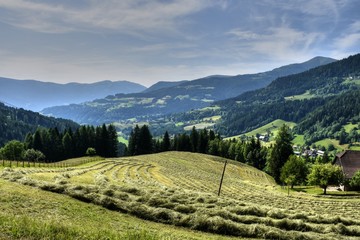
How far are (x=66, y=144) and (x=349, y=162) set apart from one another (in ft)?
346

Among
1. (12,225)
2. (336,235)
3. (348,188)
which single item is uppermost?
(12,225)

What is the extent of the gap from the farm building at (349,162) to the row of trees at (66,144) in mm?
87463

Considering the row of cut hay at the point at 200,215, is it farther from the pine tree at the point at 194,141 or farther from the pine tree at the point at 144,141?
the pine tree at the point at 194,141

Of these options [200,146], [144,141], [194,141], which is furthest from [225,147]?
[144,141]

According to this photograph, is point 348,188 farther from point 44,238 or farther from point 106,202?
point 44,238

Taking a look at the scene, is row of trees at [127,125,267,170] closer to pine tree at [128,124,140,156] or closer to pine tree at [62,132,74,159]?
pine tree at [128,124,140,156]

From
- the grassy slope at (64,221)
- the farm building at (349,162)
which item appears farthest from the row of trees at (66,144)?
the grassy slope at (64,221)

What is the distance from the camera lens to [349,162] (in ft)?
309

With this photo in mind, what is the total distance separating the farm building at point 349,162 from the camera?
90.9 meters

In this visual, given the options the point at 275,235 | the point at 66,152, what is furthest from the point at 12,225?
the point at 66,152

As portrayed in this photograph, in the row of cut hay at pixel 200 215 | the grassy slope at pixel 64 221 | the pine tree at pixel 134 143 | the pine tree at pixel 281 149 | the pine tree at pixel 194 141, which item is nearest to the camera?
the grassy slope at pixel 64 221

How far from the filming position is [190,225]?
2200 centimetres

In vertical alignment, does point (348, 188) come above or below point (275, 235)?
below

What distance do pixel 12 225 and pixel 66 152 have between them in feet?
419
